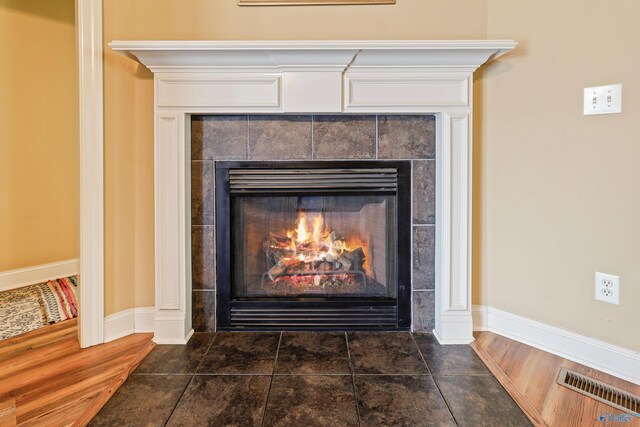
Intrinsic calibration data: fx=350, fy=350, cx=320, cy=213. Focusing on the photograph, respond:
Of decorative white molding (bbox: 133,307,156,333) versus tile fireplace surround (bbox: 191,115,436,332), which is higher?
tile fireplace surround (bbox: 191,115,436,332)

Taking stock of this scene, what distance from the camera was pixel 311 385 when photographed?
1.40m

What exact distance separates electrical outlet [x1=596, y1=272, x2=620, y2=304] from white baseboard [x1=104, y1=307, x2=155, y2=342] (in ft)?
6.98

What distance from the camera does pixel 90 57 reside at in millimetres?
1670

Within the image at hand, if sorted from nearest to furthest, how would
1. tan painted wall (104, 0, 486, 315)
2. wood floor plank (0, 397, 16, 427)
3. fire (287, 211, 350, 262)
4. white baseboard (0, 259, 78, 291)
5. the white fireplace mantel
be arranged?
1. wood floor plank (0, 397, 16, 427)
2. the white fireplace mantel
3. tan painted wall (104, 0, 486, 315)
4. fire (287, 211, 350, 262)
5. white baseboard (0, 259, 78, 291)

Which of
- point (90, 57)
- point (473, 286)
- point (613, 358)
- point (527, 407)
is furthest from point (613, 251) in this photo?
point (90, 57)

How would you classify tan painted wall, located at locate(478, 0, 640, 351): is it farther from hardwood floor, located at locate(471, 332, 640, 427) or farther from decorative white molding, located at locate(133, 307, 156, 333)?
decorative white molding, located at locate(133, 307, 156, 333)

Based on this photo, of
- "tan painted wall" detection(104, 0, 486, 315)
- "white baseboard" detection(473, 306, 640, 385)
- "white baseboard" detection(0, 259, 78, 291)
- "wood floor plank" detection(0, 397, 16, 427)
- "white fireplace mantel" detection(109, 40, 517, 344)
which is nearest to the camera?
"wood floor plank" detection(0, 397, 16, 427)

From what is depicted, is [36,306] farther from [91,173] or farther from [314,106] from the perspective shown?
[314,106]

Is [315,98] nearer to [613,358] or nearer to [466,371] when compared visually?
[466,371]

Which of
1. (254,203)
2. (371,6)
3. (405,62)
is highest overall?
(371,6)

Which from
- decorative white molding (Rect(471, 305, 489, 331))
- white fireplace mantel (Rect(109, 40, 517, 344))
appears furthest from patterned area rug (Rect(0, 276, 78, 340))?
decorative white molding (Rect(471, 305, 489, 331))

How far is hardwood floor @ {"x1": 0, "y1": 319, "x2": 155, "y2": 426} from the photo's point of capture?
1.25 metres

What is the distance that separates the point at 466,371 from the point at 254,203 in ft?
4.17

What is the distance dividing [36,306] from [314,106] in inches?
82.4
